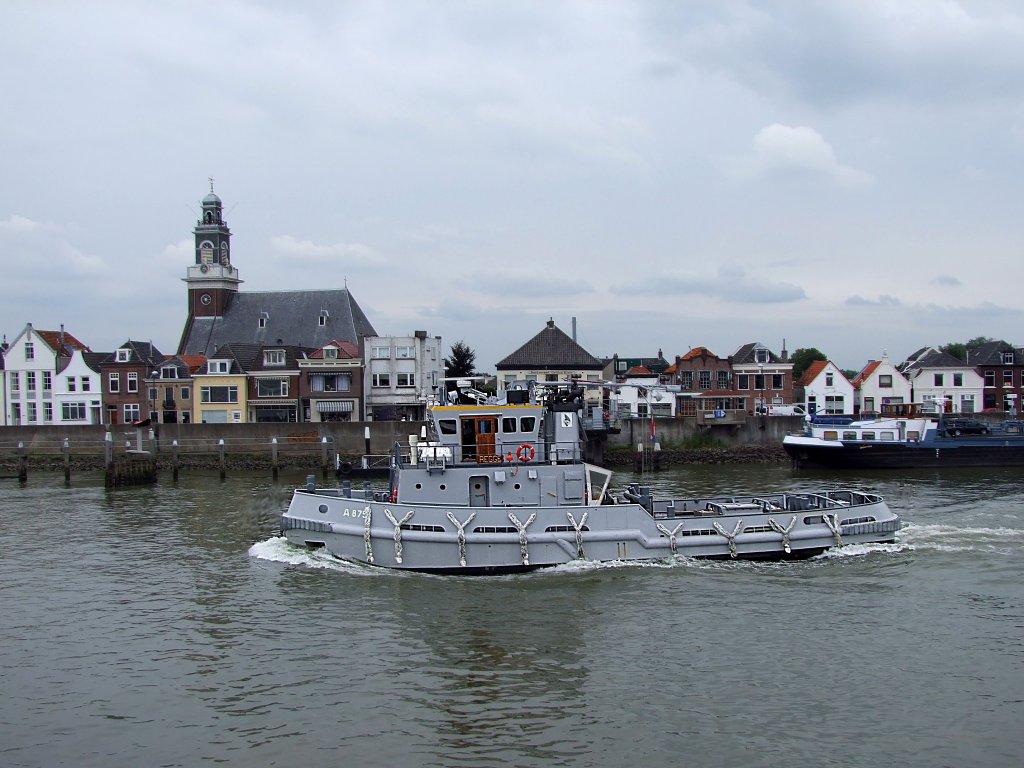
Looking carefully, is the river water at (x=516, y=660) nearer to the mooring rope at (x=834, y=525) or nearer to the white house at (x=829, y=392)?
the mooring rope at (x=834, y=525)

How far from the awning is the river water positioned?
3459 centimetres

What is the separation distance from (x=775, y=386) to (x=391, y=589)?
165 ft

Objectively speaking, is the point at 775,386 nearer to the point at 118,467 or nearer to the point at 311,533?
the point at 118,467

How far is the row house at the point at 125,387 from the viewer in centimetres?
6475

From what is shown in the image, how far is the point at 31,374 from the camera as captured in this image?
67.6 m

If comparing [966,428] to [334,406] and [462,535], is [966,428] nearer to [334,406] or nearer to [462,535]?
[334,406]

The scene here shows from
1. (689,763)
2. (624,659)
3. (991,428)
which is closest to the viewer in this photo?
(689,763)

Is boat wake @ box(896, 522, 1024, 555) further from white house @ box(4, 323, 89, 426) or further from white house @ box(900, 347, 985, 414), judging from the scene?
white house @ box(4, 323, 89, 426)

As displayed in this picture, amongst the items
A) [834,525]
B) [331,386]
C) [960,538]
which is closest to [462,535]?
[834,525]

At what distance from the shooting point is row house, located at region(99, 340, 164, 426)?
64.8m

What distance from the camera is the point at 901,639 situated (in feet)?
61.6

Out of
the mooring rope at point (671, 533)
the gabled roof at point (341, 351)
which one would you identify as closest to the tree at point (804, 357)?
the gabled roof at point (341, 351)

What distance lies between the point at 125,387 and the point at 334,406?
15.0m

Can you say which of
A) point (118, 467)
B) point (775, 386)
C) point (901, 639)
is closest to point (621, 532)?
point (901, 639)
